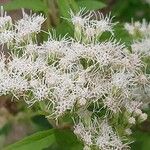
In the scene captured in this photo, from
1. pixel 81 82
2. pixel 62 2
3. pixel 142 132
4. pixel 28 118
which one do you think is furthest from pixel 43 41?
pixel 28 118

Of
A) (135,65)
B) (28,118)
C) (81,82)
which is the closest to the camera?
(81,82)

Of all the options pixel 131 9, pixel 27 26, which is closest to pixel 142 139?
pixel 27 26

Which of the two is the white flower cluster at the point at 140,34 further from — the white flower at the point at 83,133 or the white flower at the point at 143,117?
the white flower at the point at 83,133

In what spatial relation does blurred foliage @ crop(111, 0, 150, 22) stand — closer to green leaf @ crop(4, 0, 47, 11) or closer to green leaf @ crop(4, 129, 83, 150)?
green leaf @ crop(4, 0, 47, 11)

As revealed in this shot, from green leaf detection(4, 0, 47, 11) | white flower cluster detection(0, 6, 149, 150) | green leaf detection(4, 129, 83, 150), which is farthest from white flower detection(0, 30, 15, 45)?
green leaf detection(4, 129, 83, 150)

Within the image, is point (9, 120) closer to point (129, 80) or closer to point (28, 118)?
point (28, 118)
